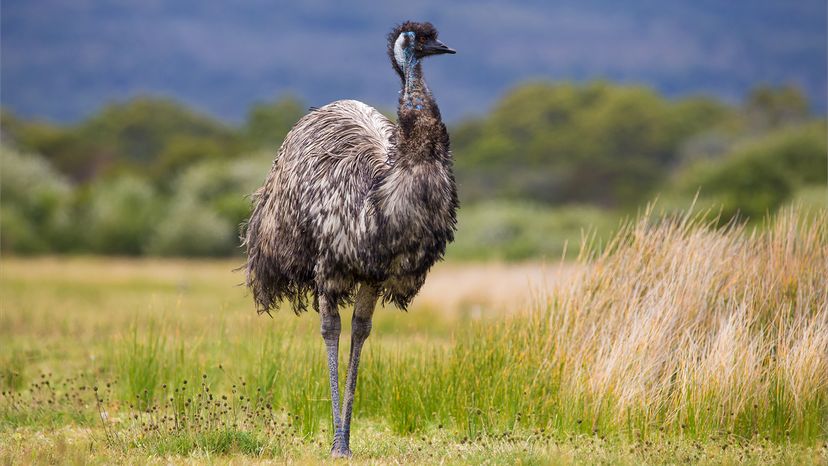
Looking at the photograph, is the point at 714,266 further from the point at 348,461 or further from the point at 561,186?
the point at 561,186

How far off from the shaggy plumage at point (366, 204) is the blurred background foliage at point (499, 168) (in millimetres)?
8018

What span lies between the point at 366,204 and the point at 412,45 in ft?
4.34

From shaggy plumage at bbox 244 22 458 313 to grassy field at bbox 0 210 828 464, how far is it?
134 centimetres

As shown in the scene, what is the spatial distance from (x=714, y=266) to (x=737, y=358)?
1.22 meters

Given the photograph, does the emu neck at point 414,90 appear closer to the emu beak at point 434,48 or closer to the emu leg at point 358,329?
the emu beak at point 434,48

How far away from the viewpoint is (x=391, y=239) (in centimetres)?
880

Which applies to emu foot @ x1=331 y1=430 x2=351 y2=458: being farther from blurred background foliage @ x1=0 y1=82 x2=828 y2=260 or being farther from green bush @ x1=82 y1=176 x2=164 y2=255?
green bush @ x1=82 y1=176 x2=164 y2=255

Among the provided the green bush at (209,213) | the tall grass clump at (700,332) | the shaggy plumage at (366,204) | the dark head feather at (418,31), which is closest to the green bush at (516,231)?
the green bush at (209,213)

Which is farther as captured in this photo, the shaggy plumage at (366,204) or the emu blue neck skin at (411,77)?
the emu blue neck skin at (411,77)

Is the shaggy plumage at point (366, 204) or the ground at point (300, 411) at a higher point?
the shaggy plumage at point (366, 204)

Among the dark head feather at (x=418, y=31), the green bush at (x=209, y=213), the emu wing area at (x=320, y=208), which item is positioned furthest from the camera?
the green bush at (x=209, y=213)

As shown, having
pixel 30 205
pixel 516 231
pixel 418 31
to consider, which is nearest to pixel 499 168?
pixel 516 231

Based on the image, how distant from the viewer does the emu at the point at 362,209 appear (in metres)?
8.80

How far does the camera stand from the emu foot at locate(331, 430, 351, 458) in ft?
30.4
